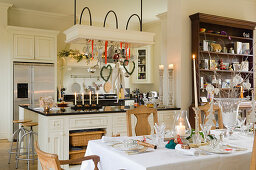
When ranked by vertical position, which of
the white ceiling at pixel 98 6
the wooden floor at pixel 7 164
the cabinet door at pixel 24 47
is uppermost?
the white ceiling at pixel 98 6

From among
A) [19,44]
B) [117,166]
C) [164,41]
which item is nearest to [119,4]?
[164,41]

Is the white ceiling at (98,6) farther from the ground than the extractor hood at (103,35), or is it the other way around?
the white ceiling at (98,6)

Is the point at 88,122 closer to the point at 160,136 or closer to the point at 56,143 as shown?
the point at 56,143

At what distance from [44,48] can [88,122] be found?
144 inches

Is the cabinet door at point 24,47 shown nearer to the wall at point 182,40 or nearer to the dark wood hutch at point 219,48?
the wall at point 182,40

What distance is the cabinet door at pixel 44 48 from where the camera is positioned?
6.88 meters

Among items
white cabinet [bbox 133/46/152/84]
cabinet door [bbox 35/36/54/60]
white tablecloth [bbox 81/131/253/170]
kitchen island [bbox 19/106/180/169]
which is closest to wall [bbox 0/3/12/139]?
cabinet door [bbox 35/36/54/60]

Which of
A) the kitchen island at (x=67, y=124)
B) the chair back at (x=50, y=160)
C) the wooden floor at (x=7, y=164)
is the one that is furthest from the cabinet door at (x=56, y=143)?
the chair back at (x=50, y=160)

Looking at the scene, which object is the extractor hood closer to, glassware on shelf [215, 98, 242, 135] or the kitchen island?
the kitchen island

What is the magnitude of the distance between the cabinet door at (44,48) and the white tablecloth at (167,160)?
204 inches

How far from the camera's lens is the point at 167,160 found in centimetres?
179

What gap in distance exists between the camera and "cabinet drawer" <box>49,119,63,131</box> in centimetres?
368

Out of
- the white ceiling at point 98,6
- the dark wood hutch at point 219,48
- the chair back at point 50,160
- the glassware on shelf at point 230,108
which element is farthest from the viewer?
the white ceiling at point 98,6

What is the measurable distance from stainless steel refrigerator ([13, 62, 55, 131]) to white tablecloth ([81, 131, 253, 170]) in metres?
4.86
